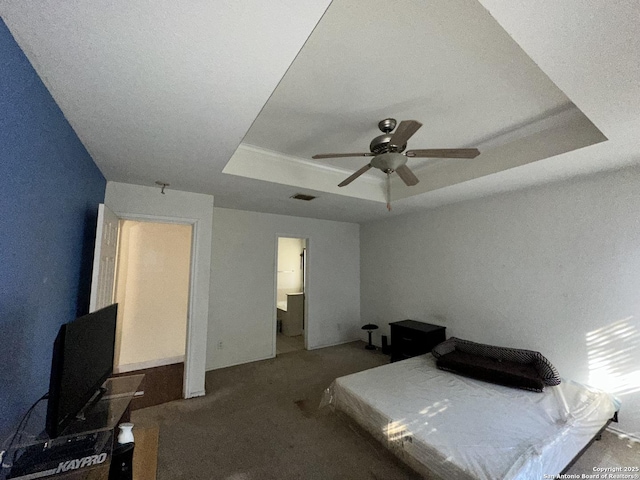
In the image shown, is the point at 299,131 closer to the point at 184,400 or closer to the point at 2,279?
the point at 2,279

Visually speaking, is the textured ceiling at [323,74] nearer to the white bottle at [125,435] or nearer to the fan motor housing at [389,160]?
the fan motor housing at [389,160]

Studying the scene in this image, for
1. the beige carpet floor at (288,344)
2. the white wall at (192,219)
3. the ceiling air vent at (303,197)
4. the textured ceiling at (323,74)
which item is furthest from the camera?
the beige carpet floor at (288,344)

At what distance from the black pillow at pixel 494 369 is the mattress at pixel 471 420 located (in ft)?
0.21

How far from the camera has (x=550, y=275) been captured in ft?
8.79

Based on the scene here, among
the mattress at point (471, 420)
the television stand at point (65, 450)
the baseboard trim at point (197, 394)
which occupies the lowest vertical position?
the baseboard trim at point (197, 394)

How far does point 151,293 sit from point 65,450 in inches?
134

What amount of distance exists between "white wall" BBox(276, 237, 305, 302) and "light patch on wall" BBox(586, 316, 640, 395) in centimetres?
521

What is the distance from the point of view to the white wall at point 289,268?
6.59m

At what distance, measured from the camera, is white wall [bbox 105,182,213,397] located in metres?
2.70

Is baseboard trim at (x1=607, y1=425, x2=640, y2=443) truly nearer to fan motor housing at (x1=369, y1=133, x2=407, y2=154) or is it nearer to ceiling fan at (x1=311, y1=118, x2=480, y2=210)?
ceiling fan at (x1=311, y1=118, x2=480, y2=210)

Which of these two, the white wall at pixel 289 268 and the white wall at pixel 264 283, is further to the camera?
the white wall at pixel 289 268

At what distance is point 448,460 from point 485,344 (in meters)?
2.07

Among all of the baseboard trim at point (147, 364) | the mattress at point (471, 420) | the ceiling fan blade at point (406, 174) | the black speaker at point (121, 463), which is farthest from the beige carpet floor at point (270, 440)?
the ceiling fan blade at point (406, 174)

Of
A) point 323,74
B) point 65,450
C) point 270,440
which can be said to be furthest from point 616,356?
point 65,450
